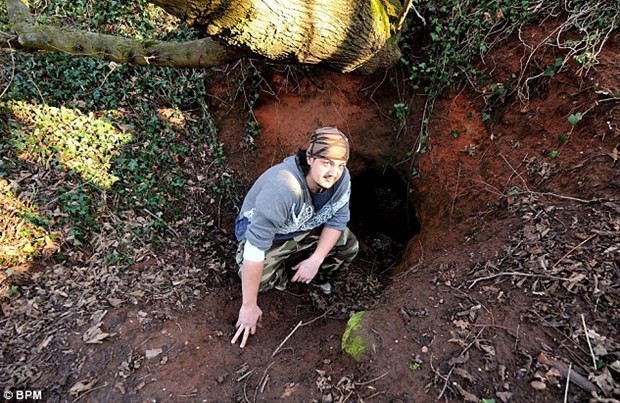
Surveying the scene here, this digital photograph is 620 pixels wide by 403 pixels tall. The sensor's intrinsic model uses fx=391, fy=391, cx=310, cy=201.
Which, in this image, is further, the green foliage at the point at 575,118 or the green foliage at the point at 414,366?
the green foliage at the point at 575,118

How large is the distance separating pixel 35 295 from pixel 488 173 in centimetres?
427

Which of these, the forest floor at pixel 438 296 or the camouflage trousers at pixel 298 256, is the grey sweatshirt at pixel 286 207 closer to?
the camouflage trousers at pixel 298 256

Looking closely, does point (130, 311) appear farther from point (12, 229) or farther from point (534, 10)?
point (534, 10)

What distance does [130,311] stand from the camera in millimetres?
3273

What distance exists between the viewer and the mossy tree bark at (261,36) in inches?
100

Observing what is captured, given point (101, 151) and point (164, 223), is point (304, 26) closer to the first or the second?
point (164, 223)

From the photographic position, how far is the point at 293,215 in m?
3.05

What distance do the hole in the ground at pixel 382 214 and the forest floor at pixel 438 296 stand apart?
50 cm

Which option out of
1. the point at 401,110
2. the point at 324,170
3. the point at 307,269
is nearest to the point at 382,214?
the point at 401,110

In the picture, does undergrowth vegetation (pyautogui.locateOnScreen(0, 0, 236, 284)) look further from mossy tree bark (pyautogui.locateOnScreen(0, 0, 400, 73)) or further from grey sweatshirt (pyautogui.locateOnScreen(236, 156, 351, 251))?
grey sweatshirt (pyautogui.locateOnScreen(236, 156, 351, 251))

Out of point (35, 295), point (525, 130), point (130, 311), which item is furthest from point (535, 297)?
point (35, 295)

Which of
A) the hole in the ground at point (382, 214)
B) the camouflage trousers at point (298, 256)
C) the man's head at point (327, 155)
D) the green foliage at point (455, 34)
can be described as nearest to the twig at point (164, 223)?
the camouflage trousers at point (298, 256)

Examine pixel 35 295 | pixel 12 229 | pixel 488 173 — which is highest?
pixel 488 173

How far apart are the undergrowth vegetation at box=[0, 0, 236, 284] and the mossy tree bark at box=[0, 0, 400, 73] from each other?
856 mm
